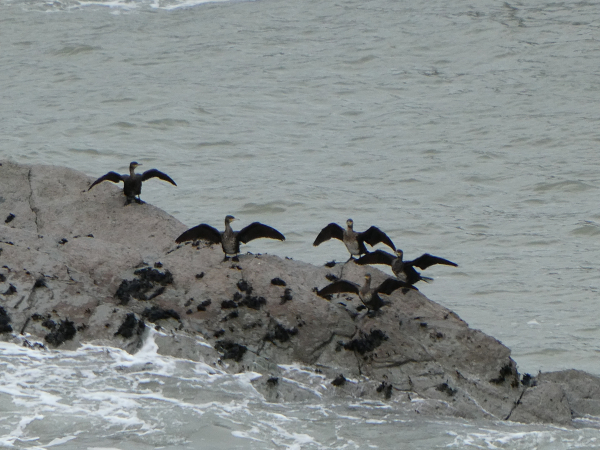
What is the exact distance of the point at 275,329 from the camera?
988cm

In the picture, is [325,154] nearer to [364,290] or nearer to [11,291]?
[364,290]

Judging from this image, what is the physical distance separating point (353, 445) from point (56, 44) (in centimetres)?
2358

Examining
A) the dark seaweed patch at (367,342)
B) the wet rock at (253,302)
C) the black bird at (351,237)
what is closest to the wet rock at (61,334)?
the wet rock at (253,302)

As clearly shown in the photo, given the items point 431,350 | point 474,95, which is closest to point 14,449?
point 431,350

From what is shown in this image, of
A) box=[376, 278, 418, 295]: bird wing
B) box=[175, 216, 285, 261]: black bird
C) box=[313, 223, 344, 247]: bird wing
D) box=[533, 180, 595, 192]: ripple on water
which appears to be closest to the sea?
box=[533, 180, 595, 192]: ripple on water

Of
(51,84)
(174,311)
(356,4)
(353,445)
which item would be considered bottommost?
(353,445)

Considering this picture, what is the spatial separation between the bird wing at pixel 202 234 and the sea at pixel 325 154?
168 centimetres

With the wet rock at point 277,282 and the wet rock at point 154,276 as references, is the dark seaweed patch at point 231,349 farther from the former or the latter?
the wet rock at point 154,276

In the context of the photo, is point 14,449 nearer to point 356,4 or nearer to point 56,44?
point 56,44

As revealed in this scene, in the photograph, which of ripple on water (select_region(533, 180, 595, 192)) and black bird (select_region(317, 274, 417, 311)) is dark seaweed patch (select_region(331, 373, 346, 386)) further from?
ripple on water (select_region(533, 180, 595, 192))

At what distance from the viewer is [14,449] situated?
322 inches

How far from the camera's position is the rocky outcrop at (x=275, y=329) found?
31.3 ft

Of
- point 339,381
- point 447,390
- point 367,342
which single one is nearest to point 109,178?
point 367,342

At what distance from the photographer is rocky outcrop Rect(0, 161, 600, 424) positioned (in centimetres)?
954
